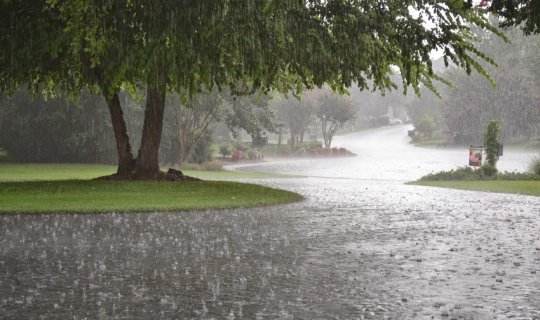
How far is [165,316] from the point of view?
587 cm

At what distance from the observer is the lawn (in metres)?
15.2

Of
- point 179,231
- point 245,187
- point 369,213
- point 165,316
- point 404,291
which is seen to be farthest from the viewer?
point 245,187

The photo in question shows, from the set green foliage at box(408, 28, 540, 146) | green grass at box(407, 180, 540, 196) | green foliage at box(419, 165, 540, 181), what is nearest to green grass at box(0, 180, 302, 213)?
green grass at box(407, 180, 540, 196)

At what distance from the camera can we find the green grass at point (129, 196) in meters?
15.2

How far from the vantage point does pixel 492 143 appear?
29.8m

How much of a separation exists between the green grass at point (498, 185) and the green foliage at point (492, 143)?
2583 mm

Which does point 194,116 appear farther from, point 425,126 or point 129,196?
point 425,126

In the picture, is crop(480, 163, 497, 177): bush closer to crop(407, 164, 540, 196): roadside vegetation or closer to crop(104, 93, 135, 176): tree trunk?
crop(407, 164, 540, 196): roadside vegetation

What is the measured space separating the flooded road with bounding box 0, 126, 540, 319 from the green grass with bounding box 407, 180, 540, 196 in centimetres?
841

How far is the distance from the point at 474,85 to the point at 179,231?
70.0 m

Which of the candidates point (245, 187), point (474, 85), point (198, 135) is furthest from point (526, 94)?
point (245, 187)

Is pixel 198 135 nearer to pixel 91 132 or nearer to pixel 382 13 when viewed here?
pixel 91 132

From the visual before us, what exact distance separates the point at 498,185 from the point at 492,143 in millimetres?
5179

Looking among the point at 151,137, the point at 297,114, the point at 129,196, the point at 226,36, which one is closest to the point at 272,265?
the point at 226,36
